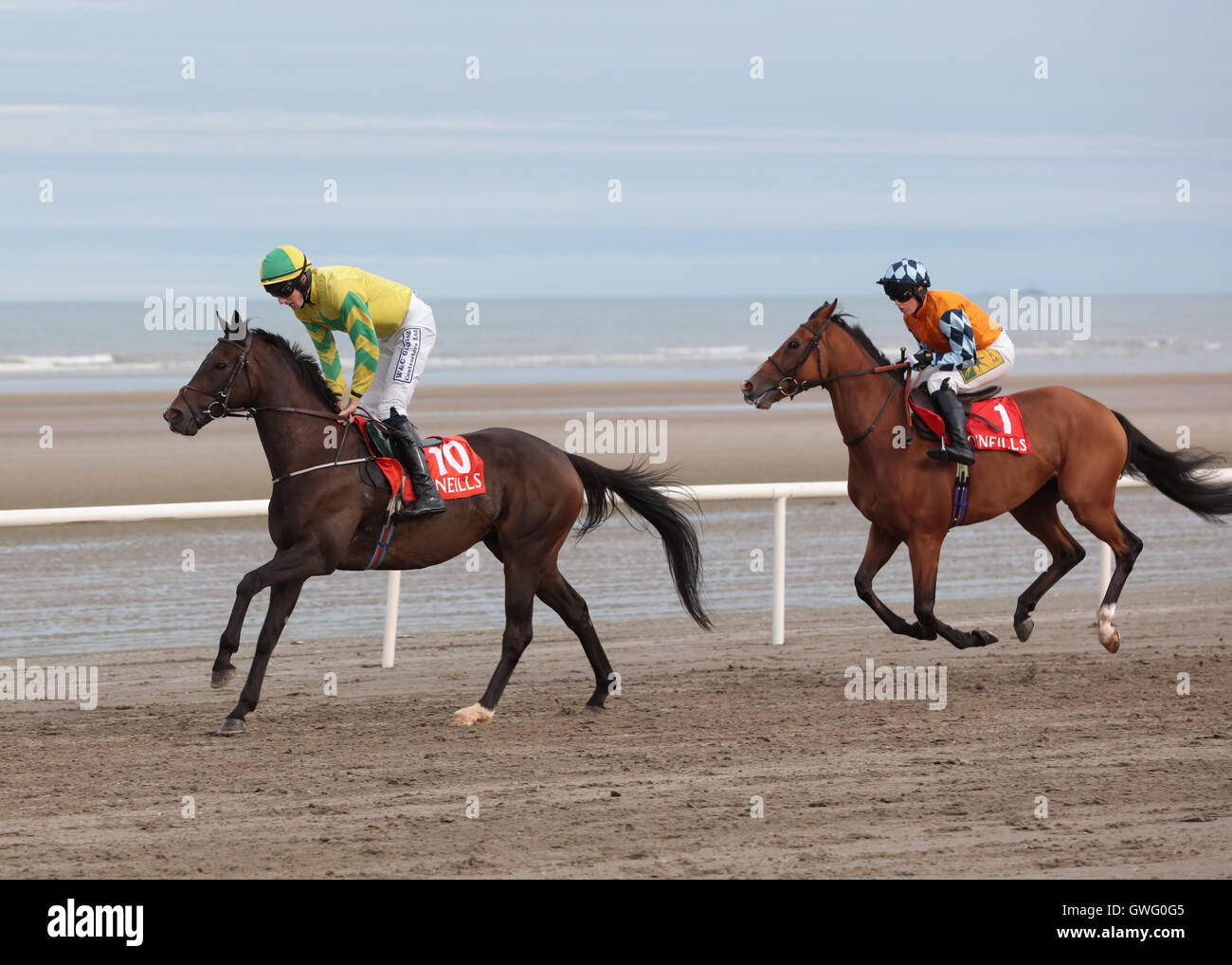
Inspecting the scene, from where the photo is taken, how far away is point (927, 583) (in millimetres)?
7262

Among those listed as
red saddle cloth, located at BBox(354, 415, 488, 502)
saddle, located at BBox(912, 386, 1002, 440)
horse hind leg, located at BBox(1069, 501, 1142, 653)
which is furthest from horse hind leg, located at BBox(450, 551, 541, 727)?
horse hind leg, located at BBox(1069, 501, 1142, 653)

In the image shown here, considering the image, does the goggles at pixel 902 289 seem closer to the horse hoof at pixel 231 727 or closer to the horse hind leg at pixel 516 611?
the horse hind leg at pixel 516 611

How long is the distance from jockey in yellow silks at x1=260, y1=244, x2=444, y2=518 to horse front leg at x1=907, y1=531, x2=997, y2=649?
7.59ft

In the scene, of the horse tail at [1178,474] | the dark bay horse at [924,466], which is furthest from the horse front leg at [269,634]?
the horse tail at [1178,474]

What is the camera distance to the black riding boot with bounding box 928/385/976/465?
7.26 metres

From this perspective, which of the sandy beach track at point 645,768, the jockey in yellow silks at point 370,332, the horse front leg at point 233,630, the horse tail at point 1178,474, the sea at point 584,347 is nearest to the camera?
the sandy beach track at point 645,768

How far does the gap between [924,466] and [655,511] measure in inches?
51.5

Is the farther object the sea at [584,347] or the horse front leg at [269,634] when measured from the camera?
the sea at [584,347]

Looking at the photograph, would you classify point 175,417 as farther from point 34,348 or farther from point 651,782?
point 34,348

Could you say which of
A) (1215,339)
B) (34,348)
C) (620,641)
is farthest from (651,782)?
(1215,339)

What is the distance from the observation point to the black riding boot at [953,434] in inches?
286

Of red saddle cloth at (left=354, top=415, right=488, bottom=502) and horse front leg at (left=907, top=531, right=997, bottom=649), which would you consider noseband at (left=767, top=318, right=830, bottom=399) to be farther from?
red saddle cloth at (left=354, top=415, right=488, bottom=502)

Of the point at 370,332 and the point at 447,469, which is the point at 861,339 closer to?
the point at 447,469
